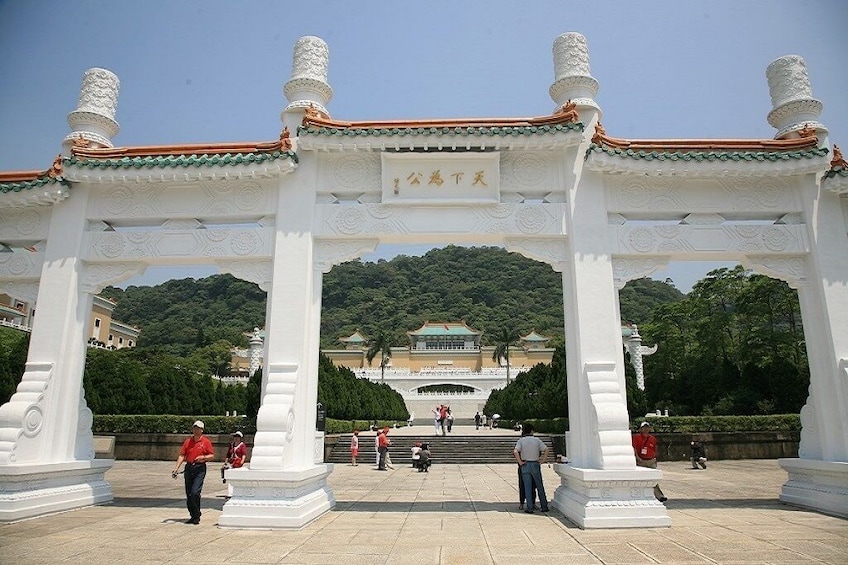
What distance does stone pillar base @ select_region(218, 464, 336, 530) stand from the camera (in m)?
6.29

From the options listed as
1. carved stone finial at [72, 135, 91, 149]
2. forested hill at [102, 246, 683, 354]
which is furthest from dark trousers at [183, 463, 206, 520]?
forested hill at [102, 246, 683, 354]

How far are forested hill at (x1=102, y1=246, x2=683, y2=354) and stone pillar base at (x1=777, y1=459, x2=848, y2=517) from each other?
5915 centimetres

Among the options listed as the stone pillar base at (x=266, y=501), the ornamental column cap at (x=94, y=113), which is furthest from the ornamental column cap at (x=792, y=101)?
the ornamental column cap at (x=94, y=113)

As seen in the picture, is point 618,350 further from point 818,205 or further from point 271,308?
point 271,308

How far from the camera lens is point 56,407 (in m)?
7.54

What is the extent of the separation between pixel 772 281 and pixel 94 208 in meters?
26.7

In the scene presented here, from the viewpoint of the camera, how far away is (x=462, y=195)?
7.79 metres

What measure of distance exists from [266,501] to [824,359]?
748 cm

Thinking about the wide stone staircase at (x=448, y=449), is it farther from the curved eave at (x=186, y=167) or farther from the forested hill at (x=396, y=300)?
the forested hill at (x=396, y=300)

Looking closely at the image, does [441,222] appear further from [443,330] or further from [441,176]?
[443,330]

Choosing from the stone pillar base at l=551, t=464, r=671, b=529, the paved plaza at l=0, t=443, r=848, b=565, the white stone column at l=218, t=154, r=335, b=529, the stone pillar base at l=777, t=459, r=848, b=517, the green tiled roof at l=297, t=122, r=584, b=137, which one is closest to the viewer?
the paved plaza at l=0, t=443, r=848, b=565

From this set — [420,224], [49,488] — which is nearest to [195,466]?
[49,488]

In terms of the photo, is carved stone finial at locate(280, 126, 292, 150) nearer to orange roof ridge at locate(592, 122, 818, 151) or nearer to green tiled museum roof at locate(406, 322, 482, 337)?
orange roof ridge at locate(592, 122, 818, 151)

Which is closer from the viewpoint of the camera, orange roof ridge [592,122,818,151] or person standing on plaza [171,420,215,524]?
person standing on plaza [171,420,215,524]
